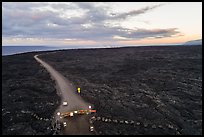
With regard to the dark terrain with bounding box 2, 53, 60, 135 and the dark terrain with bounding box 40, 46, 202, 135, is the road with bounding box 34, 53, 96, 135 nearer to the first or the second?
the dark terrain with bounding box 2, 53, 60, 135

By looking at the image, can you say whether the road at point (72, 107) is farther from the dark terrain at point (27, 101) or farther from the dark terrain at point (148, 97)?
the dark terrain at point (148, 97)

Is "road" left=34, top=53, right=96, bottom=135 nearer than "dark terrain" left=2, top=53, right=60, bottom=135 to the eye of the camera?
Yes

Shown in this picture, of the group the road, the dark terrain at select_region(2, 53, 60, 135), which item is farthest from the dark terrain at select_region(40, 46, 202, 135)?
the dark terrain at select_region(2, 53, 60, 135)

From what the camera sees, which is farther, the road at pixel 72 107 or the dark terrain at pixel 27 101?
the dark terrain at pixel 27 101

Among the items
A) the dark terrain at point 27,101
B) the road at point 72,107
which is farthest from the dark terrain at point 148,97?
the dark terrain at point 27,101

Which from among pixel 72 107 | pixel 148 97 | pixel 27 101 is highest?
pixel 72 107

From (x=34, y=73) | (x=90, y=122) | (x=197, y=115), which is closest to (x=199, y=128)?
(x=197, y=115)

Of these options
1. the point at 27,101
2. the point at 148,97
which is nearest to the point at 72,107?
the point at 27,101

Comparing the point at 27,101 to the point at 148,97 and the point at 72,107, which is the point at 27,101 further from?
the point at 148,97

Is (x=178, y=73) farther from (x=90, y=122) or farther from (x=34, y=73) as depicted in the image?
(x=34, y=73)
